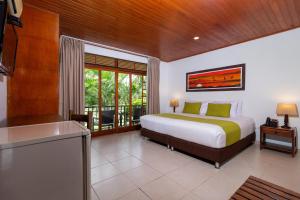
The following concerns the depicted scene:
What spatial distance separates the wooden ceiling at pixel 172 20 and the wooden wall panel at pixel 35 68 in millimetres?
261

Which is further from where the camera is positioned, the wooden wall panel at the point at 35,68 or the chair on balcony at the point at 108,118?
the chair on balcony at the point at 108,118

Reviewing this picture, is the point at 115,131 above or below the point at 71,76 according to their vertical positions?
below

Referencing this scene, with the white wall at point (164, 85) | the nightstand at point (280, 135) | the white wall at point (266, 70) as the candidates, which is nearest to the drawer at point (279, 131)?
the nightstand at point (280, 135)

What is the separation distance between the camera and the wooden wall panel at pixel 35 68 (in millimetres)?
2004

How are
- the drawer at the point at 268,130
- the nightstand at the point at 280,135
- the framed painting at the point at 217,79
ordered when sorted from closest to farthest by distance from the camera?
the nightstand at the point at 280,135, the drawer at the point at 268,130, the framed painting at the point at 217,79

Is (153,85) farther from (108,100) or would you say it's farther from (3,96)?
(3,96)

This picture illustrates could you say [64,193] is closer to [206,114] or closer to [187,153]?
[187,153]

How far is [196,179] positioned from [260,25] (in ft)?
9.93

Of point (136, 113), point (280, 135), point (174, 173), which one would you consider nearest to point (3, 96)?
point (174, 173)

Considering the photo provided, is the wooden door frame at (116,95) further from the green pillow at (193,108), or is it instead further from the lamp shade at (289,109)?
the lamp shade at (289,109)

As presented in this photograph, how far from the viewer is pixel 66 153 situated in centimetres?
85

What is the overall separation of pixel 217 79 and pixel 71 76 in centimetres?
379

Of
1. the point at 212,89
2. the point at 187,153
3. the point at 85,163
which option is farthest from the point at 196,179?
the point at 212,89

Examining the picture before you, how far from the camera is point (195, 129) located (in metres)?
2.57
